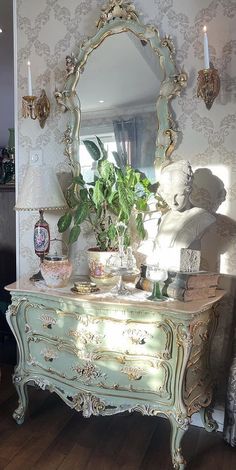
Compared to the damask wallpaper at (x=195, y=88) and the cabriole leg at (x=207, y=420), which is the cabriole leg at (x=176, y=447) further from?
the damask wallpaper at (x=195, y=88)

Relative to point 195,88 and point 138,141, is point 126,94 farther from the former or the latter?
point 195,88

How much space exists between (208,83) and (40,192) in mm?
951

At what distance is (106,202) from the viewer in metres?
2.06

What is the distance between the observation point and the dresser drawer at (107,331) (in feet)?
5.48

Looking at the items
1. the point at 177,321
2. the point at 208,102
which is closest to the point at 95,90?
the point at 208,102

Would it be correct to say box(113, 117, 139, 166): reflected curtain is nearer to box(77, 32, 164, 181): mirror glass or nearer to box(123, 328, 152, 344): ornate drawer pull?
box(77, 32, 164, 181): mirror glass

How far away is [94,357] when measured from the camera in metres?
1.78

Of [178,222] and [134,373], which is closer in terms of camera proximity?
[134,373]

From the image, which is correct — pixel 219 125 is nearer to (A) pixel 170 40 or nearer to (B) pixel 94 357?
(A) pixel 170 40

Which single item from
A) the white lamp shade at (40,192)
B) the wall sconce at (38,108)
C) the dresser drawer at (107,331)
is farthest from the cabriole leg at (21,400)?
the wall sconce at (38,108)

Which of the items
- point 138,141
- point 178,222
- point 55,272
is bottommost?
point 55,272

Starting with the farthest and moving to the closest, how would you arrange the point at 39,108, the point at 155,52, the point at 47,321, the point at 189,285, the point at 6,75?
1. the point at 6,75
2. the point at 39,108
3. the point at 155,52
4. the point at 47,321
5. the point at 189,285

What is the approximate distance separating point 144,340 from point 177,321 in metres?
0.18

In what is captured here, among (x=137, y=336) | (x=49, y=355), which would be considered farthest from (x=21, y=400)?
(x=137, y=336)
